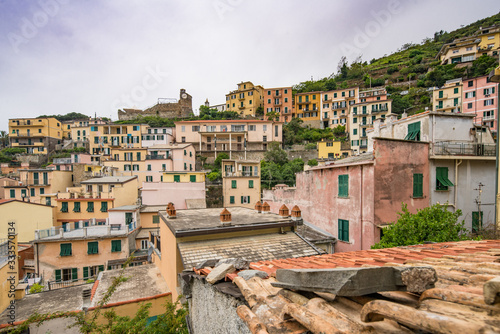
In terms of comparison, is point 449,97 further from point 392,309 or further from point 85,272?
point 85,272

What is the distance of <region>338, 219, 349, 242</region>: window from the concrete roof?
416 inches

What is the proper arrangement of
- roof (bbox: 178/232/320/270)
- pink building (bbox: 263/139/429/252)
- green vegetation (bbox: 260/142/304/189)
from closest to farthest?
roof (bbox: 178/232/320/270) < pink building (bbox: 263/139/429/252) < green vegetation (bbox: 260/142/304/189)

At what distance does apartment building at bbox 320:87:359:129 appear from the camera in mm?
55281

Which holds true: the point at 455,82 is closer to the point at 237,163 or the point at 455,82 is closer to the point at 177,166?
the point at 237,163

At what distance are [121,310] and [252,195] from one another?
22.5 meters

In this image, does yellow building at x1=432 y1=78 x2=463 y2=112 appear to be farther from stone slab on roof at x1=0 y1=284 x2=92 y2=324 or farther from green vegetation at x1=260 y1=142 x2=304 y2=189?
stone slab on roof at x1=0 y1=284 x2=92 y2=324

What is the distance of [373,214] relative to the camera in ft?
42.9

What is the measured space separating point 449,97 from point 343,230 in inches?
1830

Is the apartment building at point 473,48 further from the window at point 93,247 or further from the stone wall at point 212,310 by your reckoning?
the window at point 93,247

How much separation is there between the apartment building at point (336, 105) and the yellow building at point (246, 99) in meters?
17.9

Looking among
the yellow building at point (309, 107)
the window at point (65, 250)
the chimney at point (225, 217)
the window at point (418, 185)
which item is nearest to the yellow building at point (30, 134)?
the window at point (65, 250)

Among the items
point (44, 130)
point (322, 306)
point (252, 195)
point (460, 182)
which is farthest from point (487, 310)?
point (44, 130)

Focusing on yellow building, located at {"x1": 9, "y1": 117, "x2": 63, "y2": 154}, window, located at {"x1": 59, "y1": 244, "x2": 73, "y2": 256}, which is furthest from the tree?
yellow building, located at {"x1": 9, "y1": 117, "x2": 63, "y2": 154}

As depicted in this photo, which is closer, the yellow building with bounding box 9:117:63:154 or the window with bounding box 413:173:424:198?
the window with bounding box 413:173:424:198
